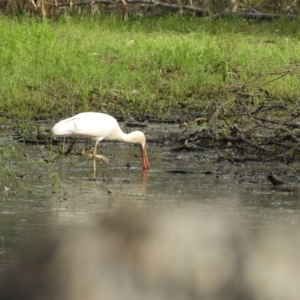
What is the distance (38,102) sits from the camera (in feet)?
37.6

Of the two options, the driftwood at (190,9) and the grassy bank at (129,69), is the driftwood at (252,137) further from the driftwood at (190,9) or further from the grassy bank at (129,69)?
the driftwood at (190,9)

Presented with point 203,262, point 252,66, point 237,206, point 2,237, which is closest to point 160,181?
point 237,206

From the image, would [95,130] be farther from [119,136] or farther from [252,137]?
[252,137]

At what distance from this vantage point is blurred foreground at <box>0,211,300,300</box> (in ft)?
14.1

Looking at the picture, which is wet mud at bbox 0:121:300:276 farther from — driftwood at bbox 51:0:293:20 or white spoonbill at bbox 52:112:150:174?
driftwood at bbox 51:0:293:20

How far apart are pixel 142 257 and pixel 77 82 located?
7932 millimetres

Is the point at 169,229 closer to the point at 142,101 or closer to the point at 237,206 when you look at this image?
the point at 237,206

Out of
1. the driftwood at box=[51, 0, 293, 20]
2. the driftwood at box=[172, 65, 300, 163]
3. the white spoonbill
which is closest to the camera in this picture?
the driftwood at box=[172, 65, 300, 163]

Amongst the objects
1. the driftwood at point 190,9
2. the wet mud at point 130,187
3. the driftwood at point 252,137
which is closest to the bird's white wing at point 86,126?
the wet mud at point 130,187

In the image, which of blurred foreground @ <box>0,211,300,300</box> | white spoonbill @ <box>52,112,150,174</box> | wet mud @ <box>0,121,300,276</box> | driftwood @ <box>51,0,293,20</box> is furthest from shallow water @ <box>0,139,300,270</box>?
driftwood @ <box>51,0,293,20</box>

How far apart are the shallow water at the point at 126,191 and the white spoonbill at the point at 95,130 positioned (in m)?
0.15

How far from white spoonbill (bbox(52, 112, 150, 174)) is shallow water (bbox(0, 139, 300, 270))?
0.15 m

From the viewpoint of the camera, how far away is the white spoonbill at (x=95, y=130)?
917 cm

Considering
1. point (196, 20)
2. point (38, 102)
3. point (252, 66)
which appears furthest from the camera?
point (196, 20)
